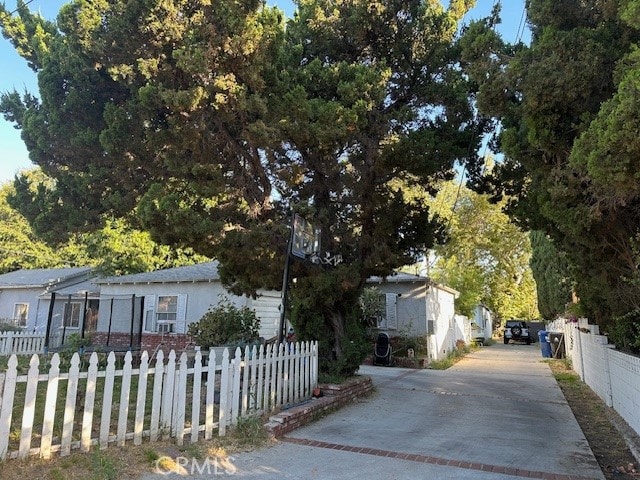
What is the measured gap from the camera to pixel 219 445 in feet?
17.8

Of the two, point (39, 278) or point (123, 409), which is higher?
point (39, 278)

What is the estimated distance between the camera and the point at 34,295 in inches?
928

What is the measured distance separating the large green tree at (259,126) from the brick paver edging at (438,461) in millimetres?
3315

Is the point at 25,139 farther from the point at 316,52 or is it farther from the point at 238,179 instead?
the point at 316,52

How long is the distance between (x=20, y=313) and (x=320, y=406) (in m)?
23.0

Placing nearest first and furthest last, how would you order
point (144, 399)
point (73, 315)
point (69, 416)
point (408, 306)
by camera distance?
point (69, 416) → point (144, 399) → point (408, 306) → point (73, 315)

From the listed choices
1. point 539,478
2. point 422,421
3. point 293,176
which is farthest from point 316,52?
point 539,478

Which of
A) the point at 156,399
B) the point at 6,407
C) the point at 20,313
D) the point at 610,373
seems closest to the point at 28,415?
the point at 6,407

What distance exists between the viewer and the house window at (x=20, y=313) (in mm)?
23781

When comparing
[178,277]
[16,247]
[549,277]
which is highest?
[16,247]

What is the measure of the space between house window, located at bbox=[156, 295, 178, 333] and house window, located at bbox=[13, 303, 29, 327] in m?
10.7

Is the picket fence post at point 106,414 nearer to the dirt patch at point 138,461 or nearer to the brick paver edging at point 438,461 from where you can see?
the dirt patch at point 138,461

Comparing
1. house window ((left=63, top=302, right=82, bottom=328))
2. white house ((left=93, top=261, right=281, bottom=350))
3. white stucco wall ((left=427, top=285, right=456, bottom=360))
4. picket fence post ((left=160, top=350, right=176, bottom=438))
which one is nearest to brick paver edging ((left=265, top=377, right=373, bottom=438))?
picket fence post ((left=160, top=350, right=176, bottom=438))

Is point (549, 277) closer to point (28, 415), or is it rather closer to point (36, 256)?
point (28, 415)
